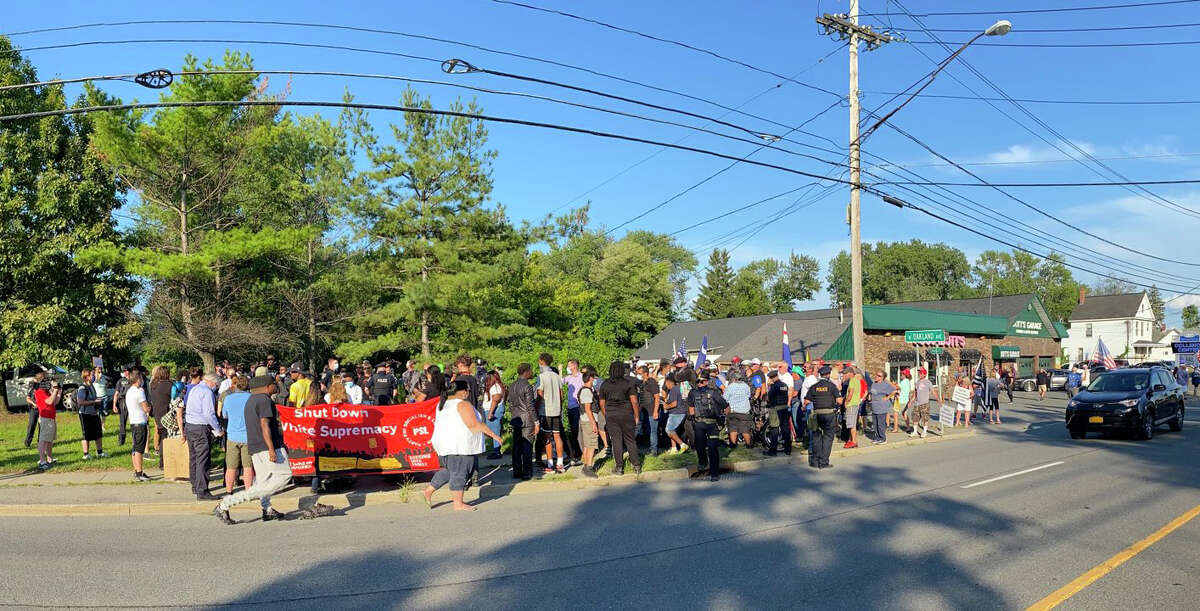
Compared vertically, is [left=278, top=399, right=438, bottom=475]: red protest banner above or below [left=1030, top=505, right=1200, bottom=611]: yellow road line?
above

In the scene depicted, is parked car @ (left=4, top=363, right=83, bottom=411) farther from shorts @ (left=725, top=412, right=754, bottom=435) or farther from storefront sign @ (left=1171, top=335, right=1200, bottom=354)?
storefront sign @ (left=1171, top=335, right=1200, bottom=354)

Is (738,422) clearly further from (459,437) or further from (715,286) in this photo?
(715,286)

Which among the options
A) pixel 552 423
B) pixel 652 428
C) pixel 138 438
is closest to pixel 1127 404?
pixel 652 428

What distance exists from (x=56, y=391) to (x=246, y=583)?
9.06 meters

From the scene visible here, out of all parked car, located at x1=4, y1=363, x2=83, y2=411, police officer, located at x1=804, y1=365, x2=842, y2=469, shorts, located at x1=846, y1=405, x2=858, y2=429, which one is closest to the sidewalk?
police officer, located at x1=804, y1=365, x2=842, y2=469

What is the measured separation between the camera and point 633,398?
40.1 feet

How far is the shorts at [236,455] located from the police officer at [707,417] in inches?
257

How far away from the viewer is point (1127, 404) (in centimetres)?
1767

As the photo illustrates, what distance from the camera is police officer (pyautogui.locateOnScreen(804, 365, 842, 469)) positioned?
13.5 meters

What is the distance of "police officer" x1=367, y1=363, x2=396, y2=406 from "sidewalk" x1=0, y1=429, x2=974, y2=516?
3756mm

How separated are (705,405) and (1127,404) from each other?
38.5 feet

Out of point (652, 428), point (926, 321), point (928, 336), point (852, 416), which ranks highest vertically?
point (926, 321)

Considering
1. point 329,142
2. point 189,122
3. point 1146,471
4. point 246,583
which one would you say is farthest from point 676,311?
point 246,583

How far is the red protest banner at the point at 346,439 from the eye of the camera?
36.8ft
